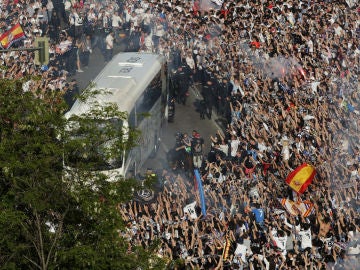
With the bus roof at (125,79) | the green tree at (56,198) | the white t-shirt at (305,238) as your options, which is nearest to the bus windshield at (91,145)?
the green tree at (56,198)

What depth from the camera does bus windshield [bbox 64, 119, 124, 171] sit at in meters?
12.5

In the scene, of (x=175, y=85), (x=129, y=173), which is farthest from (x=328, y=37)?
(x=129, y=173)

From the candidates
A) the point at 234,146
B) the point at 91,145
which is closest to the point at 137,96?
the point at 234,146

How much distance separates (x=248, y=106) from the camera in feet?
80.2

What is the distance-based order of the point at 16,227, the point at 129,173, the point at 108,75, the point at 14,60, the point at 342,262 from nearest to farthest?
the point at 16,227 < the point at 342,262 < the point at 129,173 < the point at 108,75 < the point at 14,60

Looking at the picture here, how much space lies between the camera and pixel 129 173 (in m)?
21.4

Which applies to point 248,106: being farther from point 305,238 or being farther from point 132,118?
point 305,238

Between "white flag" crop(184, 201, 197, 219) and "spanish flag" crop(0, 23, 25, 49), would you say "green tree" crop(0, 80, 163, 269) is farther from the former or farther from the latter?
"spanish flag" crop(0, 23, 25, 49)

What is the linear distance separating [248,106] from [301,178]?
5.35 metres

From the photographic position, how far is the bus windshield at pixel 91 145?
492 inches

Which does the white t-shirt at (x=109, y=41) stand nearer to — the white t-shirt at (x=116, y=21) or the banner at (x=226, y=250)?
the white t-shirt at (x=116, y=21)

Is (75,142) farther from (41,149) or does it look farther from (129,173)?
(129,173)

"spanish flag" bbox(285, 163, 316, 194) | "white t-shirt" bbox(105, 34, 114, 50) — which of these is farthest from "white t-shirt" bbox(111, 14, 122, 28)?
"spanish flag" bbox(285, 163, 316, 194)

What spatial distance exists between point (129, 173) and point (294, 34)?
10921mm
